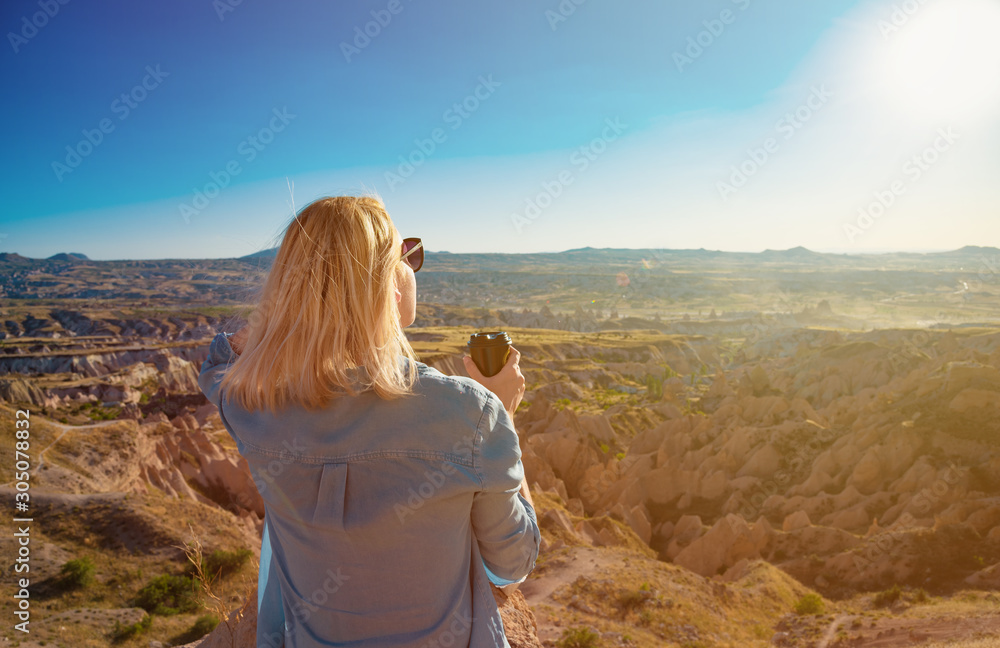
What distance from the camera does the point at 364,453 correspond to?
1.24 meters

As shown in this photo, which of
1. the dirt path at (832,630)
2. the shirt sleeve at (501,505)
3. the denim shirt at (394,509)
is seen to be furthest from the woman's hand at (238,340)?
the dirt path at (832,630)

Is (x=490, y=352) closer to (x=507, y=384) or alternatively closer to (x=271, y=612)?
(x=507, y=384)

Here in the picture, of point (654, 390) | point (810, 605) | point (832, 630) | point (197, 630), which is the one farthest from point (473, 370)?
point (654, 390)

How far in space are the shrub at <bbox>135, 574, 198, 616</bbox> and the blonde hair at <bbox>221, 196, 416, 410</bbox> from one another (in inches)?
541

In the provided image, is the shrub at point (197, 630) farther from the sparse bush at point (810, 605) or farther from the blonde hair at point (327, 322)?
the blonde hair at point (327, 322)

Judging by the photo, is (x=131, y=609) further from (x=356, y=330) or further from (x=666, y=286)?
(x=666, y=286)

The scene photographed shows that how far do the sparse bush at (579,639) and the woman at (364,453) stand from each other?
8271 mm

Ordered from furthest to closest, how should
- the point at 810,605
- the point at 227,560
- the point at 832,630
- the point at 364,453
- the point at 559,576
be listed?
the point at 227,560, the point at 559,576, the point at 810,605, the point at 832,630, the point at 364,453

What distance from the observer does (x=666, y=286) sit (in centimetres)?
13850

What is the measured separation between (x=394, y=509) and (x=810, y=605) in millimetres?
13649

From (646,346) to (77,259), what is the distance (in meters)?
160

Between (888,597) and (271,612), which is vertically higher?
(271,612)

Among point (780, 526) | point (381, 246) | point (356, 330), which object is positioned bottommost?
point (780, 526)

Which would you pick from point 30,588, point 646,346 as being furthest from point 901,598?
point 646,346
